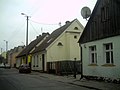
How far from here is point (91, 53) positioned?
77.5ft

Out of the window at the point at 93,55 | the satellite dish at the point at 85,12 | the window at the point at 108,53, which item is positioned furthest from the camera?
the satellite dish at the point at 85,12

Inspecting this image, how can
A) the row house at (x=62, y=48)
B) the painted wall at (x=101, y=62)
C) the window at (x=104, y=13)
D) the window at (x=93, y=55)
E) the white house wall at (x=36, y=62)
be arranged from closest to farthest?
the painted wall at (x=101, y=62) < the window at (x=104, y=13) < the window at (x=93, y=55) < the row house at (x=62, y=48) < the white house wall at (x=36, y=62)

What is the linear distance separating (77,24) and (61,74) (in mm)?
11957

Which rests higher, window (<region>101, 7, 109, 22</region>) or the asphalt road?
window (<region>101, 7, 109, 22</region>)

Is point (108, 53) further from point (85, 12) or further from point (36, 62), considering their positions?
point (36, 62)

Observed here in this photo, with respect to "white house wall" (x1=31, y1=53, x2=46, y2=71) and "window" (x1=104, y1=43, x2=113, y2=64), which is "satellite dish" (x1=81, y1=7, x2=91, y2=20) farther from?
"white house wall" (x1=31, y1=53, x2=46, y2=71)

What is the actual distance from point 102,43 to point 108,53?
3.22 ft

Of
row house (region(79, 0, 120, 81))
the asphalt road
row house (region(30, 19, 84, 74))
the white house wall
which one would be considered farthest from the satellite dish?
the white house wall

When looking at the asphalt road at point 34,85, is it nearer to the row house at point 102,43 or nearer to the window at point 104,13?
the row house at point 102,43

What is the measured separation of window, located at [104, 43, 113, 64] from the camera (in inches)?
794

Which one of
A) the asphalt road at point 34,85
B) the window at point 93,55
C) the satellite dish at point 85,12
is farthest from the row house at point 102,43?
the asphalt road at point 34,85

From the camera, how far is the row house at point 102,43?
19.2 meters

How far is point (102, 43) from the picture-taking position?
69.2 feet

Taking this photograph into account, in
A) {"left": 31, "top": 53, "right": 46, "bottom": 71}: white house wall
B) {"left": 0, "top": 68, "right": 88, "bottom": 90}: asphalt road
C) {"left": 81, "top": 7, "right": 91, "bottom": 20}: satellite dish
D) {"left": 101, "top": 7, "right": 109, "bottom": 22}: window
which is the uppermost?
{"left": 81, "top": 7, "right": 91, "bottom": 20}: satellite dish
